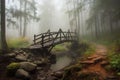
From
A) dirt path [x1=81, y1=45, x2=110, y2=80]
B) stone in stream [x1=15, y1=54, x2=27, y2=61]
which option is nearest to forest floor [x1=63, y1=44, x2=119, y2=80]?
dirt path [x1=81, y1=45, x2=110, y2=80]

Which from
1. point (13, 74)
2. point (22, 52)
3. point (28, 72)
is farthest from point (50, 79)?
point (22, 52)

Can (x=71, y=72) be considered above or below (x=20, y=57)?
below

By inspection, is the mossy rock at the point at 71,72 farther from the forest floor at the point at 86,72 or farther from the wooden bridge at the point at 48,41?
the wooden bridge at the point at 48,41

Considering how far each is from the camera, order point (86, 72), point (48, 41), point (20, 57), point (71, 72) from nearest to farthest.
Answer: point (86, 72), point (71, 72), point (20, 57), point (48, 41)

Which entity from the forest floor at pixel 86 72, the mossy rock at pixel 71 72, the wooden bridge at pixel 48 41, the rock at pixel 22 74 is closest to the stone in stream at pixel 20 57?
the forest floor at pixel 86 72

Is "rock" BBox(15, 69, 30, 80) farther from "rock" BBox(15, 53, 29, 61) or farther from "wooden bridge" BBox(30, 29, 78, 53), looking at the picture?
"wooden bridge" BBox(30, 29, 78, 53)

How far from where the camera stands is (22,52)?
15617mm

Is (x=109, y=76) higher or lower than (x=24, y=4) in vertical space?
lower

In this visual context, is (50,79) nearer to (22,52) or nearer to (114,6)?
(22,52)

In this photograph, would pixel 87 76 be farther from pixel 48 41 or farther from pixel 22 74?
pixel 48 41

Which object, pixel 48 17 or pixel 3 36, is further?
pixel 48 17

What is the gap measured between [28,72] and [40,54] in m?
5.46

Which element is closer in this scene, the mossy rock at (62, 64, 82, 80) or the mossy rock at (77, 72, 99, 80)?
the mossy rock at (77, 72, 99, 80)

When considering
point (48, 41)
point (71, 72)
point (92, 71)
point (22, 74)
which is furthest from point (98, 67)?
point (48, 41)
